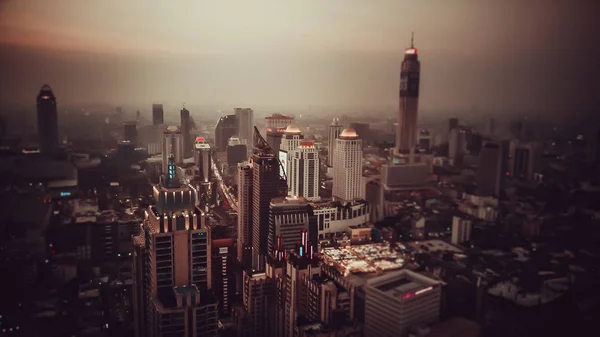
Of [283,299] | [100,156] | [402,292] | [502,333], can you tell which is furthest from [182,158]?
[502,333]

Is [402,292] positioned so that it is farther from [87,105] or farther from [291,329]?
Answer: [87,105]

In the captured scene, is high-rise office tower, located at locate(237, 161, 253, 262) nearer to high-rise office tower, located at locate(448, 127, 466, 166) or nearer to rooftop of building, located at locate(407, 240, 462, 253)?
rooftop of building, located at locate(407, 240, 462, 253)

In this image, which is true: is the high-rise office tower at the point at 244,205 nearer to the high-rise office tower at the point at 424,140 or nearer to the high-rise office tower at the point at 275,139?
the high-rise office tower at the point at 275,139

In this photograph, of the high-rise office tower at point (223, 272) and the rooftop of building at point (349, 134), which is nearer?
the high-rise office tower at point (223, 272)

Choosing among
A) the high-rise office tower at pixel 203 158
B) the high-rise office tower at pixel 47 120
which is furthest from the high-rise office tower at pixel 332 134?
the high-rise office tower at pixel 47 120

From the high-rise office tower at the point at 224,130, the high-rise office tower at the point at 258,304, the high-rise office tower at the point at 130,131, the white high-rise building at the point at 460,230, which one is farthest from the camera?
the high-rise office tower at the point at 224,130

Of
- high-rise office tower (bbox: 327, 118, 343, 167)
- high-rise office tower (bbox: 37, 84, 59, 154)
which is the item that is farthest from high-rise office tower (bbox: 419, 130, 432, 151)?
high-rise office tower (bbox: 37, 84, 59, 154)

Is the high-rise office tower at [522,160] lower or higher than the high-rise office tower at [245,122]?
lower
